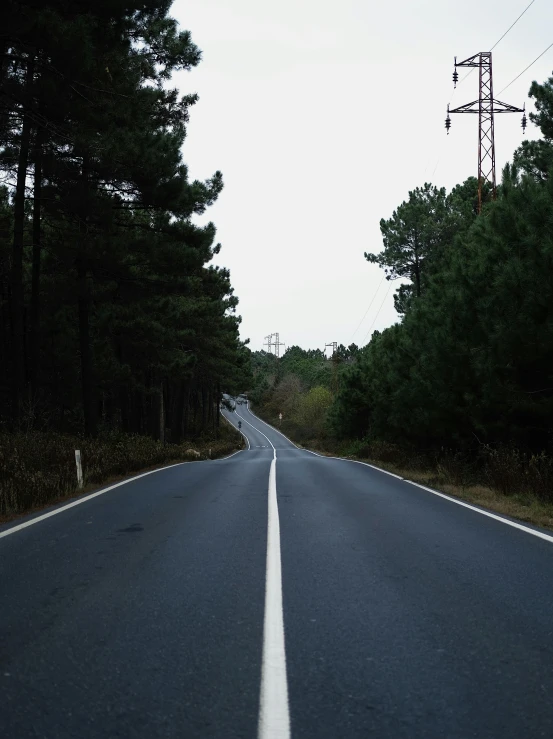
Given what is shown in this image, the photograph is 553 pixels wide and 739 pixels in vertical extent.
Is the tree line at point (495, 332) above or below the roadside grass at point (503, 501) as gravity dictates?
above

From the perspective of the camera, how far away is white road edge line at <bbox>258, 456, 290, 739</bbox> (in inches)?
130

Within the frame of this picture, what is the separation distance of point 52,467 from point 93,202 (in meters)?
8.12

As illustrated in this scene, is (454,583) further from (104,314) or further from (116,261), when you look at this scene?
(104,314)

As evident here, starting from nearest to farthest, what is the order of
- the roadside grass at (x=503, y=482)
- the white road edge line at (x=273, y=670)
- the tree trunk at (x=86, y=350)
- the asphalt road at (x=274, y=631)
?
the white road edge line at (x=273, y=670)
the asphalt road at (x=274, y=631)
the roadside grass at (x=503, y=482)
the tree trunk at (x=86, y=350)

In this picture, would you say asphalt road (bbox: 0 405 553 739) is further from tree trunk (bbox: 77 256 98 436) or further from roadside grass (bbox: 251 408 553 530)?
tree trunk (bbox: 77 256 98 436)

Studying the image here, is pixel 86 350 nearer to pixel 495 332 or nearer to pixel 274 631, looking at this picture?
pixel 495 332

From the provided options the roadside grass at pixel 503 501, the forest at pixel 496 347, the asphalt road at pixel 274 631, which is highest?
the forest at pixel 496 347

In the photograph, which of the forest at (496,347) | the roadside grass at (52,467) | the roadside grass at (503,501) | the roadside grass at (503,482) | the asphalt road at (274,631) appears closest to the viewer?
the asphalt road at (274,631)

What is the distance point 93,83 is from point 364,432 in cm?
4014

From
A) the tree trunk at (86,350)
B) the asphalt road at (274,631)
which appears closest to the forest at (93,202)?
the tree trunk at (86,350)

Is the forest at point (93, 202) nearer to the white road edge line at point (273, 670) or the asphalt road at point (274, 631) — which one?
the asphalt road at point (274, 631)

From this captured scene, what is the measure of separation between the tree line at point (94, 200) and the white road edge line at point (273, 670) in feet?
31.1

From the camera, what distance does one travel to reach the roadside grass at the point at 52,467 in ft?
38.9

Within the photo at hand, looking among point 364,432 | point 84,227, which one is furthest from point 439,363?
point 364,432
